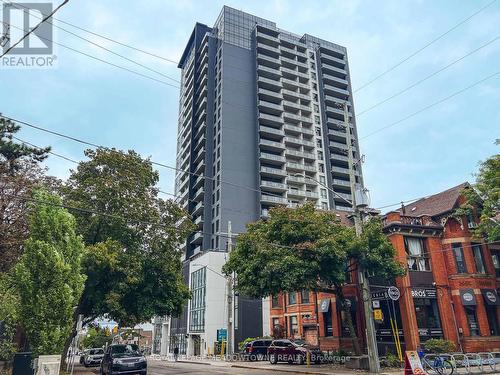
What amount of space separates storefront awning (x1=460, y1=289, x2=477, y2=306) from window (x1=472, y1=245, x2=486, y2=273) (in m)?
2.05

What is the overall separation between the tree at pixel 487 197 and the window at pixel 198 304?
125 ft

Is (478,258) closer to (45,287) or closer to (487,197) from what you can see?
(487,197)

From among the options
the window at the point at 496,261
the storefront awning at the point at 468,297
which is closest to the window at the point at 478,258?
the window at the point at 496,261

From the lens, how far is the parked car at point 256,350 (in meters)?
35.7

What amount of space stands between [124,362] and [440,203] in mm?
26496

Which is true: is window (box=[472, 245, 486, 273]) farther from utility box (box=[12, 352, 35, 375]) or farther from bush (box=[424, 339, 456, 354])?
utility box (box=[12, 352, 35, 375])

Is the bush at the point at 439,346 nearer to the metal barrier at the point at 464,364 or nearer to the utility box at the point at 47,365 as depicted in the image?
the metal barrier at the point at 464,364

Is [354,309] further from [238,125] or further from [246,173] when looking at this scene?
[238,125]

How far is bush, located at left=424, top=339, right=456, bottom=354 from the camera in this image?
24.9 metres

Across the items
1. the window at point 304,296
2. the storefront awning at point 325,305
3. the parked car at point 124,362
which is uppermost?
the window at point 304,296

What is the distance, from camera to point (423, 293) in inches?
→ 1093

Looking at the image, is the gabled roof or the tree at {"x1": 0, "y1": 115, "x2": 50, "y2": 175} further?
the gabled roof

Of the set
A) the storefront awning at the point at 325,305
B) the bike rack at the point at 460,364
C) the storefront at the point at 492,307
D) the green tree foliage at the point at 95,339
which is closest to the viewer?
the bike rack at the point at 460,364

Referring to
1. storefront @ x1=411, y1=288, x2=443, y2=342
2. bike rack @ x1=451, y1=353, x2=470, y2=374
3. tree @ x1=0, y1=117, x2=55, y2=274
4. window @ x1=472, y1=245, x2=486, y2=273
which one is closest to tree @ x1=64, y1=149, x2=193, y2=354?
tree @ x1=0, y1=117, x2=55, y2=274
